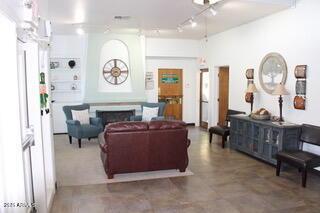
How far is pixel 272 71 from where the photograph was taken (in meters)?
5.56

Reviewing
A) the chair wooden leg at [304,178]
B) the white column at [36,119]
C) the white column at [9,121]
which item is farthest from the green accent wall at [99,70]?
the white column at [9,121]

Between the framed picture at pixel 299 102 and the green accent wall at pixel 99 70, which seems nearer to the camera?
the framed picture at pixel 299 102

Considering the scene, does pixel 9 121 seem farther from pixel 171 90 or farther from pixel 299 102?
pixel 171 90

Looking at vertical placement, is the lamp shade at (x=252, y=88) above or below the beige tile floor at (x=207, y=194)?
above

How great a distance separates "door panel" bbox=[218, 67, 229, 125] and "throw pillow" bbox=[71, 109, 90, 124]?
12.6ft

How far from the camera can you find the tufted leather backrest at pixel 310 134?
4.34m

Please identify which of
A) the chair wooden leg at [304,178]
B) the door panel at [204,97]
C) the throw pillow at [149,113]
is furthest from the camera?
the door panel at [204,97]

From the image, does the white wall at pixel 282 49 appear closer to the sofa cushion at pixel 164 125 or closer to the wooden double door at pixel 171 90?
the wooden double door at pixel 171 90

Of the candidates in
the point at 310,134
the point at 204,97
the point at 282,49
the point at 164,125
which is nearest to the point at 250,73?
the point at 282,49

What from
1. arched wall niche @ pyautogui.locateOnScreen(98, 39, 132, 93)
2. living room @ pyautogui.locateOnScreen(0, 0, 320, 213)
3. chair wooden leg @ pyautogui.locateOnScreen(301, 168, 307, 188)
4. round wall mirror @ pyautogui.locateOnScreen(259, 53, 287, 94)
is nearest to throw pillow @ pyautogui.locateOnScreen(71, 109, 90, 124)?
living room @ pyautogui.locateOnScreen(0, 0, 320, 213)

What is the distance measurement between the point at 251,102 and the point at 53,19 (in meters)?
4.79

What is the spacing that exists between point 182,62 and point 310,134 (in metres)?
5.33

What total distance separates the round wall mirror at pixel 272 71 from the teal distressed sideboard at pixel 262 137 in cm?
82

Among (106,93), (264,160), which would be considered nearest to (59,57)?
(106,93)
